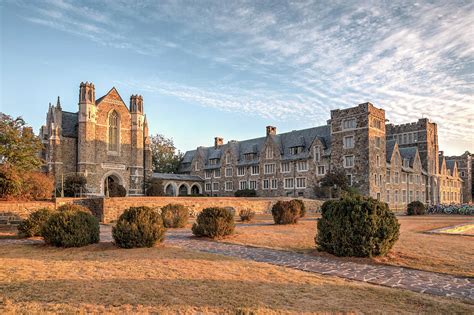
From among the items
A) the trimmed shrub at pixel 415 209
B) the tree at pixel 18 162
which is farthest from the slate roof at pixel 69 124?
the trimmed shrub at pixel 415 209

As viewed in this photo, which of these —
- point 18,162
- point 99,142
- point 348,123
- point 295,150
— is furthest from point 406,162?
point 18,162

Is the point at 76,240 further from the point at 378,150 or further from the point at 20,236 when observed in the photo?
the point at 378,150

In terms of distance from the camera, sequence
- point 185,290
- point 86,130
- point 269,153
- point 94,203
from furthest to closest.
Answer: point 269,153, point 86,130, point 94,203, point 185,290

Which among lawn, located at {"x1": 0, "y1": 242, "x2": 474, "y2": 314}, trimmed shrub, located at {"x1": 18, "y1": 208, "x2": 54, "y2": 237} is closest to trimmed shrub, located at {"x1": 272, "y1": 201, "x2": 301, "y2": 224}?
trimmed shrub, located at {"x1": 18, "y1": 208, "x2": 54, "y2": 237}

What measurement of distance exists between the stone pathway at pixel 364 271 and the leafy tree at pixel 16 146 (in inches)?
629

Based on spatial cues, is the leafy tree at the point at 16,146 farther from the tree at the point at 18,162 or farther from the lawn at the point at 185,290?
the lawn at the point at 185,290

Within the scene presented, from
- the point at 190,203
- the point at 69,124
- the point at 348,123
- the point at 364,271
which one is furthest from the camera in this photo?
the point at 348,123

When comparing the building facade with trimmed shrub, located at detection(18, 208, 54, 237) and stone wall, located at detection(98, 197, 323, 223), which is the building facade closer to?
Answer: stone wall, located at detection(98, 197, 323, 223)

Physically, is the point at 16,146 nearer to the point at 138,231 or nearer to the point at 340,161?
the point at 138,231

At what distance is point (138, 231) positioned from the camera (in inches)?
504

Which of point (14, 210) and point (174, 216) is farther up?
point (14, 210)

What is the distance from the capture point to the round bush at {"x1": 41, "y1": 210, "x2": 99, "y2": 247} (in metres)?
13.2

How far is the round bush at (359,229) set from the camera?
37.1ft

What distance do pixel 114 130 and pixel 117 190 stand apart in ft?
30.2
